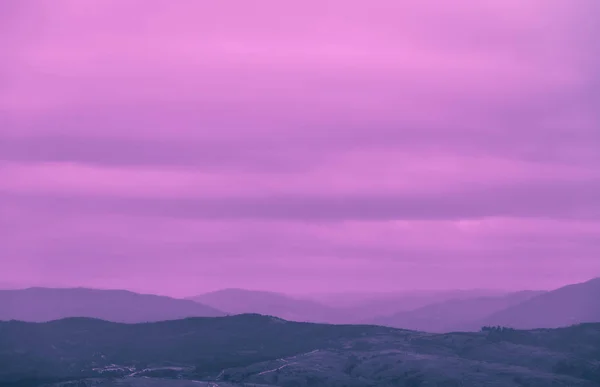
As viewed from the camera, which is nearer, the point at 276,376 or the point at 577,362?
the point at 276,376

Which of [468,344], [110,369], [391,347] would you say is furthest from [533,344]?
[110,369]

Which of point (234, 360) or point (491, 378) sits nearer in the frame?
point (491, 378)

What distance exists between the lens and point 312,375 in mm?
169250

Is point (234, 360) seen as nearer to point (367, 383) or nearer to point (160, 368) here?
point (160, 368)

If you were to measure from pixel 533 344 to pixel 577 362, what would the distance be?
55.2 feet

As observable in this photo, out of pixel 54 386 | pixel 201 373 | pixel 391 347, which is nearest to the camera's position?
pixel 54 386

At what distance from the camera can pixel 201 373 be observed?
17812cm

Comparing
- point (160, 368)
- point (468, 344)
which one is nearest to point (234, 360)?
point (160, 368)

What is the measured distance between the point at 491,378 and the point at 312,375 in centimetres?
2708

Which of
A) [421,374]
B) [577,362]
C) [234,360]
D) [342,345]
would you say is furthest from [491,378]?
[234,360]

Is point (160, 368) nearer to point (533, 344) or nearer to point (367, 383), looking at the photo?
point (367, 383)

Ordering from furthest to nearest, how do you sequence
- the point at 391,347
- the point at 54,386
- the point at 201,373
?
the point at 391,347 → the point at 201,373 → the point at 54,386

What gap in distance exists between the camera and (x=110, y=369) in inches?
7569

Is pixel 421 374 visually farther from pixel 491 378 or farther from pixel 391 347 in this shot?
pixel 391 347
